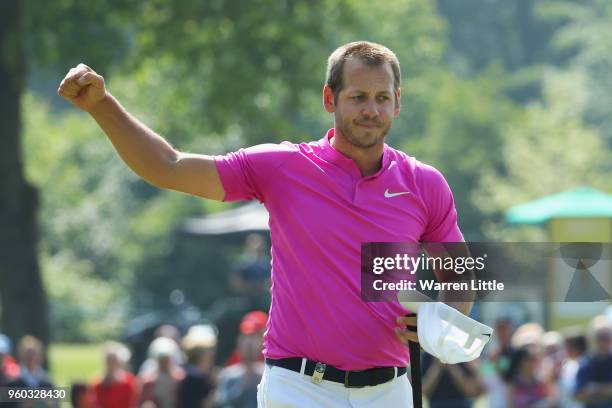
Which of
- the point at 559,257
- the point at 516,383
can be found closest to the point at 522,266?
the point at 559,257

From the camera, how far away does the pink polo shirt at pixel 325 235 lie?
5.76 meters

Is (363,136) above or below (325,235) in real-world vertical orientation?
above

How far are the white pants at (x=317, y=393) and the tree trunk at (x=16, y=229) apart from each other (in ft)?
48.3

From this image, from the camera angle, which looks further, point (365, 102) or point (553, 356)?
point (553, 356)

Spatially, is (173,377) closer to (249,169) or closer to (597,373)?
(597,373)

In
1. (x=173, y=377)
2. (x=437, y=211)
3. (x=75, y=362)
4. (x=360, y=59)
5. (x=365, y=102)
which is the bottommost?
(x=75, y=362)

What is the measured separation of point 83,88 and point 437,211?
4.75 ft

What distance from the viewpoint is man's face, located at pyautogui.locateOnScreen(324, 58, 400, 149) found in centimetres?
581

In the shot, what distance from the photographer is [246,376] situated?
13758 millimetres

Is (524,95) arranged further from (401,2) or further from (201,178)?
(201,178)

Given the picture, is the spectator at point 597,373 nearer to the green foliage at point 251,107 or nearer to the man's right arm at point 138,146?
the green foliage at point 251,107

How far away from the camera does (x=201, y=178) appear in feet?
18.8

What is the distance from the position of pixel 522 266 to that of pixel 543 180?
44.5m

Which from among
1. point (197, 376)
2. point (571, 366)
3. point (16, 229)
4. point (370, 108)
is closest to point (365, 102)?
point (370, 108)
